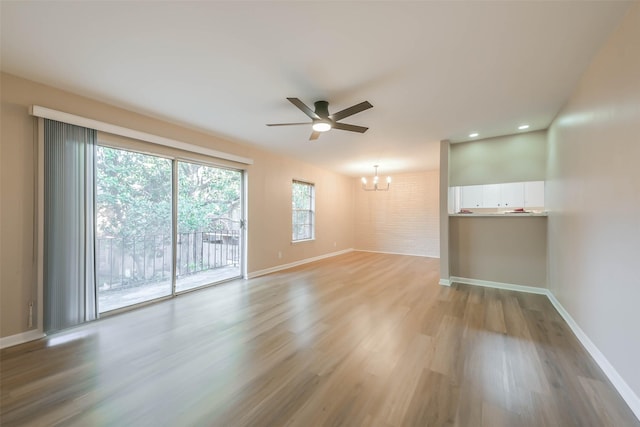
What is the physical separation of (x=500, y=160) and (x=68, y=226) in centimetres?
606

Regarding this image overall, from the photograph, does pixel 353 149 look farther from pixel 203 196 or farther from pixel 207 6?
pixel 207 6

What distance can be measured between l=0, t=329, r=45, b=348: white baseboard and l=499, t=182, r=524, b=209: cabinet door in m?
6.35

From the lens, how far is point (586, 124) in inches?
90.8

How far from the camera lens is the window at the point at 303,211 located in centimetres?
607

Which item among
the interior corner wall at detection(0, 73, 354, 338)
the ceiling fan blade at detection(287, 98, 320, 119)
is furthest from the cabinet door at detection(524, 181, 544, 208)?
the interior corner wall at detection(0, 73, 354, 338)

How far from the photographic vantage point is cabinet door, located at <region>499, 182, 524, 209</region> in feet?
13.2

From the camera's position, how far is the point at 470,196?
4.46 metres

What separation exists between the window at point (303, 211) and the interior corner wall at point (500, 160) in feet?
11.1

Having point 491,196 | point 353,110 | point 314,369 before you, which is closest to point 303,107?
point 353,110

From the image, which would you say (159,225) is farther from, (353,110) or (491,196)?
(491,196)

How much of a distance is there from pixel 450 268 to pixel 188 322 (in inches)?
170

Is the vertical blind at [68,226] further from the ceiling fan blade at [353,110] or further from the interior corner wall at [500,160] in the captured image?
the interior corner wall at [500,160]

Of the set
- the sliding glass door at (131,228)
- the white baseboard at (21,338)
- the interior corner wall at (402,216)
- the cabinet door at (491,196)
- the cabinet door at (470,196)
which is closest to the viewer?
the white baseboard at (21,338)

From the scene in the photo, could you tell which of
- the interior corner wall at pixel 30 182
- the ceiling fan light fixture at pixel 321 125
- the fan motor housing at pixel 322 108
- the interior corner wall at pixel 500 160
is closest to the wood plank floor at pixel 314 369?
the interior corner wall at pixel 30 182
